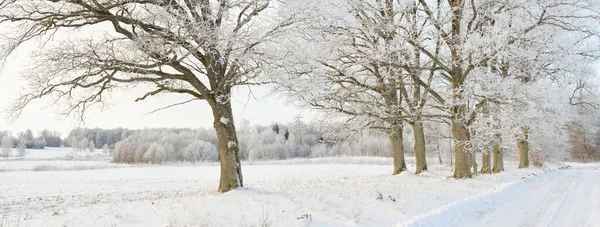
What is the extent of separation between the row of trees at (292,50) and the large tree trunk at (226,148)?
3 centimetres

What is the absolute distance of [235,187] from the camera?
12070mm

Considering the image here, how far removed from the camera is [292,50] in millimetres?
11219

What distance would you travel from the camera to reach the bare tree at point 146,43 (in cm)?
1034

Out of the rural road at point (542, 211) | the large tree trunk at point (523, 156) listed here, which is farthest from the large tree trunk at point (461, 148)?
the large tree trunk at point (523, 156)

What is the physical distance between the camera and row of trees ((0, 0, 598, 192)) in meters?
10.7

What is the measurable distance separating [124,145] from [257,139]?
32.5 meters

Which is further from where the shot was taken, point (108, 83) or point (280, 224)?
point (108, 83)

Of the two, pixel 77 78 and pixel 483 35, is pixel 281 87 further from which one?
pixel 483 35

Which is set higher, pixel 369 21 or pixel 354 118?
pixel 369 21

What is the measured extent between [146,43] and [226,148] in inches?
145

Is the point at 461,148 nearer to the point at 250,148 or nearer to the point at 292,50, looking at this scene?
the point at 292,50

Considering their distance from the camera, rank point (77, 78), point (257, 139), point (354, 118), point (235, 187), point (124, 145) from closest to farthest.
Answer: point (77, 78) → point (235, 187) → point (354, 118) → point (124, 145) → point (257, 139)

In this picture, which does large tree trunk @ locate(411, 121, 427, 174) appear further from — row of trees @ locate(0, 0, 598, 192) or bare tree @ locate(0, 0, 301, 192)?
bare tree @ locate(0, 0, 301, 192)

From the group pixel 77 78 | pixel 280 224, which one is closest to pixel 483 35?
pixel 280 224
